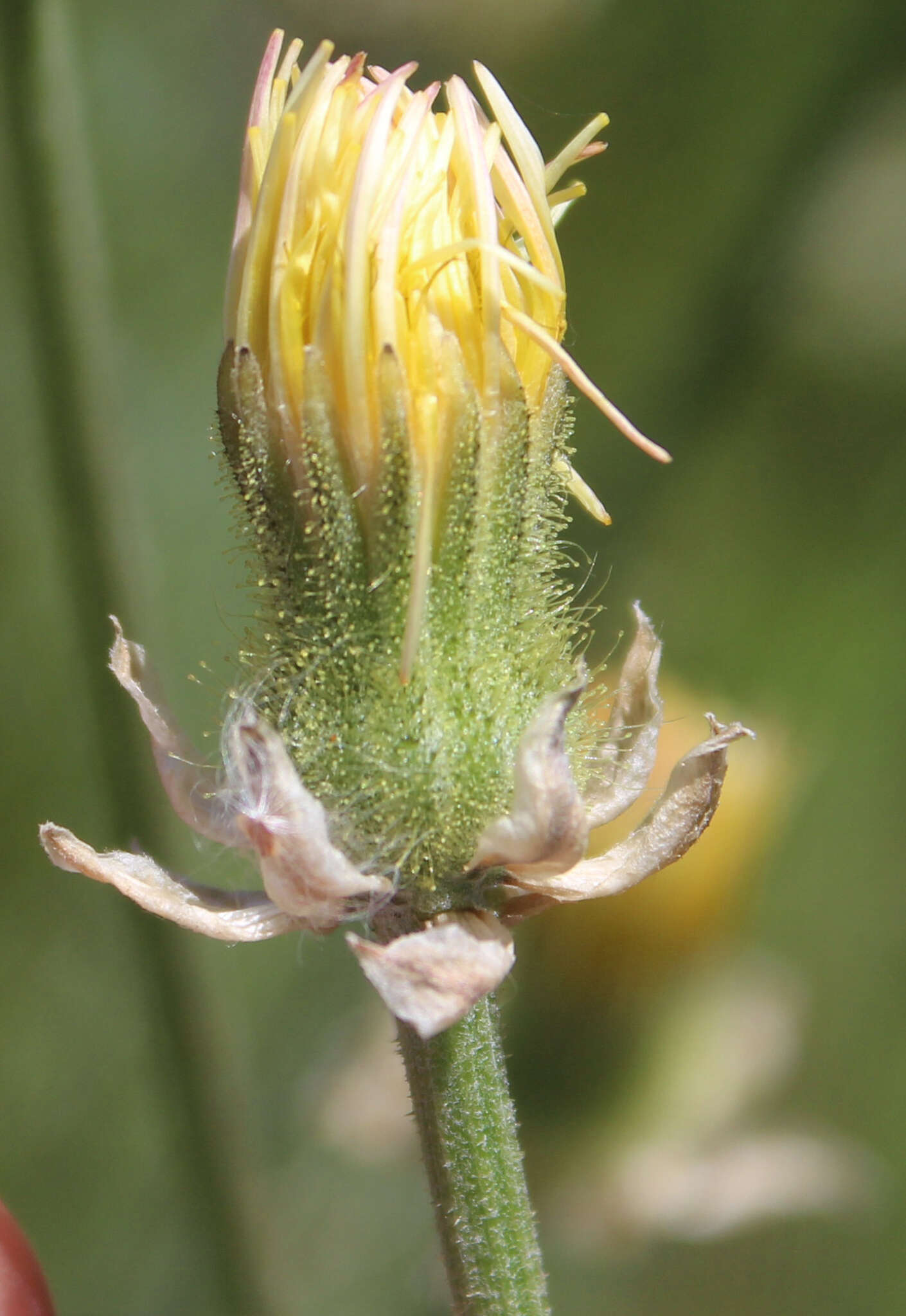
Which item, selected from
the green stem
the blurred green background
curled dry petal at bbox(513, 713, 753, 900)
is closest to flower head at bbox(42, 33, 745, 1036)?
curled dry petal at bbox(513, 713, 753, 900)

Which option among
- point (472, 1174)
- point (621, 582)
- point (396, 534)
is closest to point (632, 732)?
point (396, 534)

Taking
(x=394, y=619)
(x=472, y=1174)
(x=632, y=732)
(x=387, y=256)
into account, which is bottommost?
(x=472, y=1174)

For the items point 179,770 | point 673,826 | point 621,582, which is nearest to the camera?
point 673,826

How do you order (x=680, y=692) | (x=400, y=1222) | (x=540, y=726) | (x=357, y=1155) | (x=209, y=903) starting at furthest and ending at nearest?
(x=400, y=1222) → (x=357, y=1155) → (x=680, y=692) → (x=209, y=903) → (x=540, y=726)

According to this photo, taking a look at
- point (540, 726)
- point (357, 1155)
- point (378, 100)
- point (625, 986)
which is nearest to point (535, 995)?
point (625, 986)

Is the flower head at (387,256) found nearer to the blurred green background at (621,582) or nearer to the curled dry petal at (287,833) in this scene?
the curled dry petal at (287,833)

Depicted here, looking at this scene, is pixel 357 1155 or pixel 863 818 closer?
pixel 357 1155

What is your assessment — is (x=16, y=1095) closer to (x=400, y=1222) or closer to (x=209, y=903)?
(x=400, y=1222)

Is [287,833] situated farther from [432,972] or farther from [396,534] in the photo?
[396,534]
